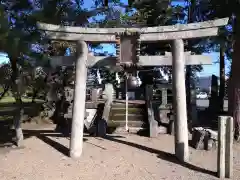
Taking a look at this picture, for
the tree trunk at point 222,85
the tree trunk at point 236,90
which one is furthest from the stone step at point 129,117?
the tree trunk at point 222,85

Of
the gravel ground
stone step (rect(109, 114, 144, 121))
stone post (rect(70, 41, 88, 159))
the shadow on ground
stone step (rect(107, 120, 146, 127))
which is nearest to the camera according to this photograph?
the gravel ground

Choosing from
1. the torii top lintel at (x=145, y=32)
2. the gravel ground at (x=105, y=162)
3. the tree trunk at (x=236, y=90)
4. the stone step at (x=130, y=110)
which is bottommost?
the gravel ground at (x=105, y=162)

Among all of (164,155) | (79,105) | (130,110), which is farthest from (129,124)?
(79,105)

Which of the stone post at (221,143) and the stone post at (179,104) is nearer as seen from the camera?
the stone post at (221,143)

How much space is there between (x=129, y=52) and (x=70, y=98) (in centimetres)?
582

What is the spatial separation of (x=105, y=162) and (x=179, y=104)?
7.21 ft

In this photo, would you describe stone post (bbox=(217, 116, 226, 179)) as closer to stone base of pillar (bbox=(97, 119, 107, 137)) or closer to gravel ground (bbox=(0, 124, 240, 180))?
gravel ground (bbox=(0, 124, 240, 180))

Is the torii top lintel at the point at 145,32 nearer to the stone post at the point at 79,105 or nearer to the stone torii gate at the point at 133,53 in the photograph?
the stone torii gate at the point at 133,53

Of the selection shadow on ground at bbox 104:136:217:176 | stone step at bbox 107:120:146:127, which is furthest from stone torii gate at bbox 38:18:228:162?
stone step at bbox 107:120:146:127

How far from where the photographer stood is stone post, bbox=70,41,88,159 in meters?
7.52

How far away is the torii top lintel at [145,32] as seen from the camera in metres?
7.39

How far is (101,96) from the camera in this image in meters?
15.6

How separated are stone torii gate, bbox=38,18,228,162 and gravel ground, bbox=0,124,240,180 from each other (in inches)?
18.4

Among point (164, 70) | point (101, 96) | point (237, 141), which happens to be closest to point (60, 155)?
point (237, 141)
